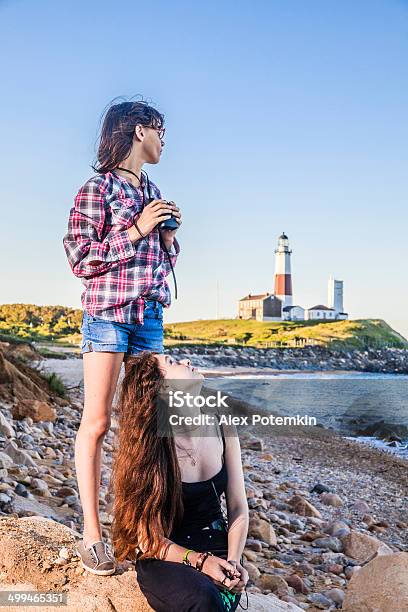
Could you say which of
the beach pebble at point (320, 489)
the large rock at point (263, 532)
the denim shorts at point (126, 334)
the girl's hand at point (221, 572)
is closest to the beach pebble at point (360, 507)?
the beach pebble at point (320, 489)

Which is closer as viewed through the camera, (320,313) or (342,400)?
(320,313)

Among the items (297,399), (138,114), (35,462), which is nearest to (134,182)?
(138,114)

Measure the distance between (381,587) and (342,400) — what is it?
4.75 meters

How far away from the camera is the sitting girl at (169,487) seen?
52.9 inches

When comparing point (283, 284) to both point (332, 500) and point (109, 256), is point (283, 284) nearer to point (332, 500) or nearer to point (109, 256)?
point (332, 500)

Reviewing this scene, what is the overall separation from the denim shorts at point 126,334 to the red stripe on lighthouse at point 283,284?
4232mm

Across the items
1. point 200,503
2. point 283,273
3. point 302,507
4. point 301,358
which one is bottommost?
point 302,507

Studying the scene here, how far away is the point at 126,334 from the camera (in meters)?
1.65

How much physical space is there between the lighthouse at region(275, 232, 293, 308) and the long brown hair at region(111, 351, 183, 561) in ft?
13.9

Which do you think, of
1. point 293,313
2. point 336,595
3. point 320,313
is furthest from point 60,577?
point 320,313

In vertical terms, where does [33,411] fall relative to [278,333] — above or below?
below

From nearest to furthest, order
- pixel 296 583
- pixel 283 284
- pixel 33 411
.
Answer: pixel 296 583, pixel 33 411, pixel 283 284

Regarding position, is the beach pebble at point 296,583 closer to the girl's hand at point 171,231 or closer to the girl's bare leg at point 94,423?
the girl's bare leg at point 94,423

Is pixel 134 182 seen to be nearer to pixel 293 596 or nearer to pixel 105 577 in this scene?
pixel 105 577
